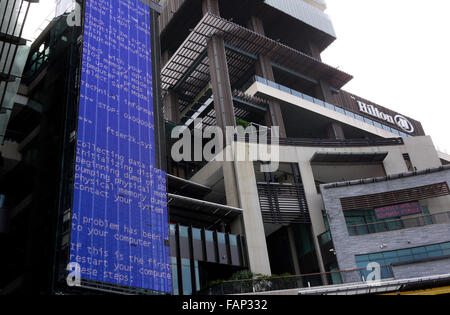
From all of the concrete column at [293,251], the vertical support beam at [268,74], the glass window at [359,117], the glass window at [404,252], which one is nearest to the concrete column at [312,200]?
the concrete column at [293,251]

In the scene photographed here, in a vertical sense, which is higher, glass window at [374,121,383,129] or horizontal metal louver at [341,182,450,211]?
glass window at [374,121,383,129]

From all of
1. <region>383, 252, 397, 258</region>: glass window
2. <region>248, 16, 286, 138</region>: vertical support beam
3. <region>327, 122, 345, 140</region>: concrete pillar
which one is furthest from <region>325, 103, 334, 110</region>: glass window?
<region>383, 252, 397, 258</region>: glass window

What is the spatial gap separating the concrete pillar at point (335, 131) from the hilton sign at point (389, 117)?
38.4ft

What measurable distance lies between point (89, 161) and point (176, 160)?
26.3 metres

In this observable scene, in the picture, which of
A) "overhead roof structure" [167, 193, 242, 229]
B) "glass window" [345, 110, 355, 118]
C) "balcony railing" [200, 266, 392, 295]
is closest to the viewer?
"balcony railing" [200, 266, 392, 295]

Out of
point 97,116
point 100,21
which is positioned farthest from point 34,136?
point 100,21

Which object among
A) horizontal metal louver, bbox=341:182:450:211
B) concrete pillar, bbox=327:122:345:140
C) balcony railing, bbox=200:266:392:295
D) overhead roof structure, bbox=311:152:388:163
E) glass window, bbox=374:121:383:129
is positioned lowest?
balcony railing, bbox=200:266:392:295

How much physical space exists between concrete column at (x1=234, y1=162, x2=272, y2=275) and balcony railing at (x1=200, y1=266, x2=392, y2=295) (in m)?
6.32

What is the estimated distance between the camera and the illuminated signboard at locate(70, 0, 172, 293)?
31422mm

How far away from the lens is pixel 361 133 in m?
76.1

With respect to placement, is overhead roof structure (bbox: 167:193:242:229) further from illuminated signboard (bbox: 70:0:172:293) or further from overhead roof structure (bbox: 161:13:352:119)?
overhead roof structure (bbox: 161:13:352:119)

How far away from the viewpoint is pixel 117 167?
35.6 metres

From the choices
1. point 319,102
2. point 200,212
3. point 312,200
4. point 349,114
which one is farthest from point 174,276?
point 349,114

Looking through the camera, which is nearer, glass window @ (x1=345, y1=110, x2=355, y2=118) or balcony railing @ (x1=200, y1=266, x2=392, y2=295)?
balcony railing @ (x1=200, y1=266, x2=392, y2=295)
